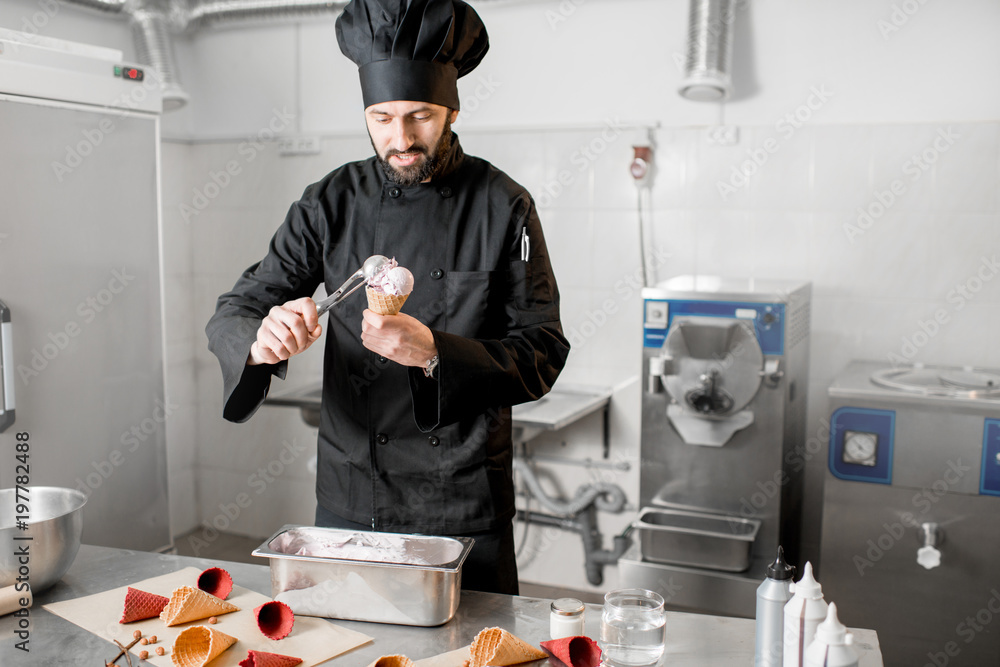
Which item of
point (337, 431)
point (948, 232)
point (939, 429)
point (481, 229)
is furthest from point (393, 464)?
point (948, 232)

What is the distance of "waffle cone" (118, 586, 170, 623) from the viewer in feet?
4.35

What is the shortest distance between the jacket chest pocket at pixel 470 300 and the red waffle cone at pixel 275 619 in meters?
0.62

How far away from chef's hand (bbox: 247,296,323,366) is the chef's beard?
36cm

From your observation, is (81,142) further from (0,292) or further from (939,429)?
(939,429)

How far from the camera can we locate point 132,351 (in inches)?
109

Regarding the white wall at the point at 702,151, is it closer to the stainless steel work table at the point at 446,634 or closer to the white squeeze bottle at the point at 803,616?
the stainless steel work table at the point at 446,634

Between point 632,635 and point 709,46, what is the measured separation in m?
2.23

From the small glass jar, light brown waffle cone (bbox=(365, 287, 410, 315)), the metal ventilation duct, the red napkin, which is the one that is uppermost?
the metal ventilation duct

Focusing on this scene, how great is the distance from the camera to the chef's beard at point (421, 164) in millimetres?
1628

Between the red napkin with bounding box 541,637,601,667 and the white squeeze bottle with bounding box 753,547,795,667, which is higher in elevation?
the white squeeze bottle with bounding box 753,547,795,667

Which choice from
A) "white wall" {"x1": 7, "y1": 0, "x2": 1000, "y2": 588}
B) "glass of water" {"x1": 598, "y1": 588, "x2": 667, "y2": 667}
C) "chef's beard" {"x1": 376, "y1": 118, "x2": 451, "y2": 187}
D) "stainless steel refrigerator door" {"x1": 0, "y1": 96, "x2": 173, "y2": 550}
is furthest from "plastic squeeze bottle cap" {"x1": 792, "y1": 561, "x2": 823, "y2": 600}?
"stainless steel refrigerator door" {"x1": 0, "y1": 96, "x2": 173, "y2": 550}

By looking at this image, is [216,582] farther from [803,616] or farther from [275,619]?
[803,616]

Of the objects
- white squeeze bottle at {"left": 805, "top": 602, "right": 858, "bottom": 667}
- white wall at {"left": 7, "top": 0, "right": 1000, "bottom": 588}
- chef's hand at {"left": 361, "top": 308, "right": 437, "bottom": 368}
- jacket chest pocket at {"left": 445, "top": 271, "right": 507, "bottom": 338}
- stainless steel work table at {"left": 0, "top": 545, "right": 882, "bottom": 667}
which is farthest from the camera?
white wall at {"left": 7, "top": 0, "right": 1000, "bottom": 588}

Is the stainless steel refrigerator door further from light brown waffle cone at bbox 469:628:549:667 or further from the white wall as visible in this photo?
light brown waffle cone at bbox 469:628:549:667
